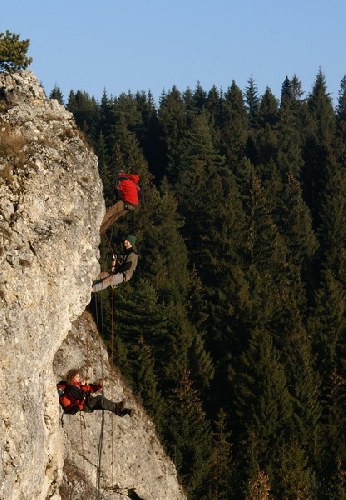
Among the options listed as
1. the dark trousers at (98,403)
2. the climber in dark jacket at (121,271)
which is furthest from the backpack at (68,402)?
the climber in dark jacket at (121,271)

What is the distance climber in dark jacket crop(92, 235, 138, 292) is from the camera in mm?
21688

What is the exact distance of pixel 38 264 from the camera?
677 inches

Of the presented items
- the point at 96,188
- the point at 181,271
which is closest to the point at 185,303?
the point at 181,271

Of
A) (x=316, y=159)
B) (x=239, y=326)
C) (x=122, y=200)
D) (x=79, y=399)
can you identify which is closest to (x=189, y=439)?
(x=239, y=326)

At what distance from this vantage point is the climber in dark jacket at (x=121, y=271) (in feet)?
71.2

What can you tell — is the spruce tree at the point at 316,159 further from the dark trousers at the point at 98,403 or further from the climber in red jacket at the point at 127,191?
the dark trousers at the point at 98,403

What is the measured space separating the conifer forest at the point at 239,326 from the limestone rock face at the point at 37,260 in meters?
7.48

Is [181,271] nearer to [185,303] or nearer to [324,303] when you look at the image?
[185,303]

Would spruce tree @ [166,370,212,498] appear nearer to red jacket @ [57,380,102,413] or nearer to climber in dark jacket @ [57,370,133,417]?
climber in dark jacket @ [57,370,133,417]

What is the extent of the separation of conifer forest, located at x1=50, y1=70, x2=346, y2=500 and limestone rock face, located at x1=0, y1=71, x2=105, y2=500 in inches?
294

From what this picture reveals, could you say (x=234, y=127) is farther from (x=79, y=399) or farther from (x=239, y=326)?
(x=79, y=399)

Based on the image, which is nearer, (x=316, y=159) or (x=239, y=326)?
(x=239, y=326)

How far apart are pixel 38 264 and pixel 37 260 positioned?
7cm

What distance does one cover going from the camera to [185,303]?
6109 centimetres
